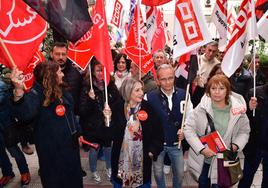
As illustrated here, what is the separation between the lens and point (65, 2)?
312 cm

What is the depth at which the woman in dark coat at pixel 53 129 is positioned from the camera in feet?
11.2

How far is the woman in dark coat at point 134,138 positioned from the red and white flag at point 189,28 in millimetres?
822

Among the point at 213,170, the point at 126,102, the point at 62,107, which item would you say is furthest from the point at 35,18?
the point at 213,170

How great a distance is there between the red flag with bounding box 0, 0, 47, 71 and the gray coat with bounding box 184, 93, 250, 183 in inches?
74.3

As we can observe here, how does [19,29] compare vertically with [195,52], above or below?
above

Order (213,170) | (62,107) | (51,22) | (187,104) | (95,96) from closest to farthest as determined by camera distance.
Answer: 1. (51,22)
2. (62,107)
3. (213,170)
4. (187,104)
5. (95,96)

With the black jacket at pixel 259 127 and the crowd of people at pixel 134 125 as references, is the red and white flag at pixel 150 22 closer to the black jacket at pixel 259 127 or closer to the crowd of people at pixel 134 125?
the crowd of people at pixel 134 125

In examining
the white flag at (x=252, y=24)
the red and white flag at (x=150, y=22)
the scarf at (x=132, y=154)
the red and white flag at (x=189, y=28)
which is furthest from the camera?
the red and white flag at (x=150, y=22)

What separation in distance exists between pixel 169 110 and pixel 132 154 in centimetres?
77

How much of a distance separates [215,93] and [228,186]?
104cm

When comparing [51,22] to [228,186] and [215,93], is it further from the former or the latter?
[228,186]

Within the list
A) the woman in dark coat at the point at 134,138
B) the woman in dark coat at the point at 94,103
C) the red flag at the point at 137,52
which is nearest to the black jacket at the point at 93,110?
the woman in dark coat at the point at 94,103

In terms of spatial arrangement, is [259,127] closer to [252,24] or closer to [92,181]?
[252,24]

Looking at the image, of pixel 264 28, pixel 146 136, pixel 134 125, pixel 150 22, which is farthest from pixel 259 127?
pixel 150 22
